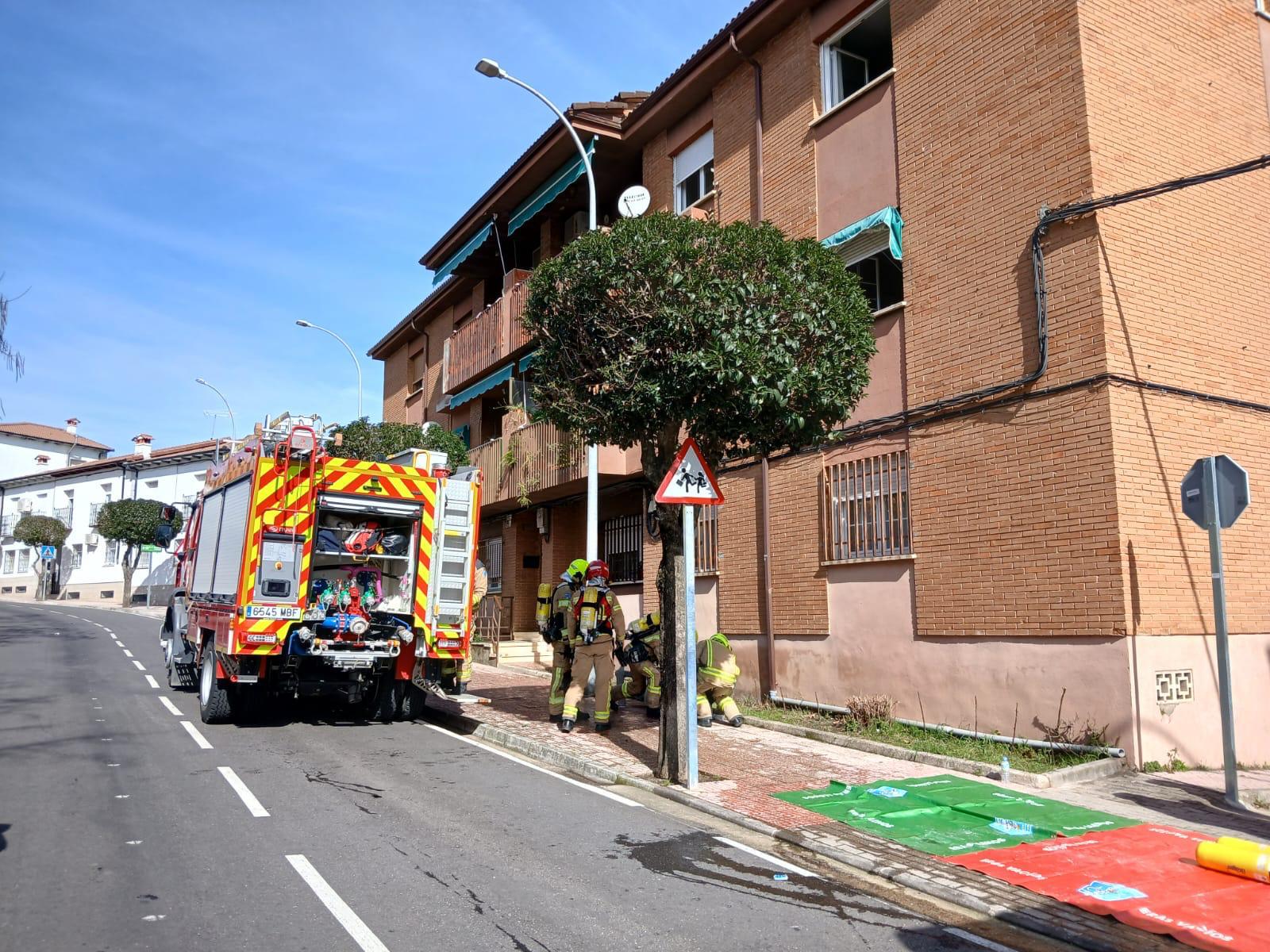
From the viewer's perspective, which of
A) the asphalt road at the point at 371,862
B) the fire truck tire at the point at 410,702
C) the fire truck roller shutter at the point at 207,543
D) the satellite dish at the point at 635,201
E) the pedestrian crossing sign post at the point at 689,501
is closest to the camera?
the asphalt road at the point at 371,862

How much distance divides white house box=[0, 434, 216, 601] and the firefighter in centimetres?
4603

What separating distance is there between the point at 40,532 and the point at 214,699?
48582 mm

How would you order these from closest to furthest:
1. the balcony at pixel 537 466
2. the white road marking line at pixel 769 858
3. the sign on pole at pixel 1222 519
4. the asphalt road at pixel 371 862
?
the asphalt road at pixel 371 862 < the white road marking line at pixel 769 858 < the sign on pole at pixel 1222 519 < the balcony at pixel 537 466

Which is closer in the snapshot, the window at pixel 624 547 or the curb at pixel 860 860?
the curb at pixel 860 860

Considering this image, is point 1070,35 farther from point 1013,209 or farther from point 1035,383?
point 1035,383

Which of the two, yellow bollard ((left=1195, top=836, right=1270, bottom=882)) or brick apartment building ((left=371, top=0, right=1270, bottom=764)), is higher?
brick apartment building ((left=371, top=0, right=1270, bottom=764))

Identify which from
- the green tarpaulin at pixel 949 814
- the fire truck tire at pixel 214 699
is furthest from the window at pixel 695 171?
the green tarpaulin at pixel 949 814

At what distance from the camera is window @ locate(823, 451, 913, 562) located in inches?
429

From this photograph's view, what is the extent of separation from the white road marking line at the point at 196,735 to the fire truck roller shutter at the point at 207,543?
170cm

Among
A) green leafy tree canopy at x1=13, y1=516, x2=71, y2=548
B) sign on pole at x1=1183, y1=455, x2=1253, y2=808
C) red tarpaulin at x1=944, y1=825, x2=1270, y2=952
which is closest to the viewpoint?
red tarpaulin at x1=944, y1=825, x2=1270, y2=952

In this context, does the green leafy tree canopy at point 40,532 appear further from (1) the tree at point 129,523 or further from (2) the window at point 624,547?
(2) the window at point 624,547

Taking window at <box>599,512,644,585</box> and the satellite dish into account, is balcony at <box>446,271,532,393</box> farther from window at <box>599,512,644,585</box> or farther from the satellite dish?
the satellite dish

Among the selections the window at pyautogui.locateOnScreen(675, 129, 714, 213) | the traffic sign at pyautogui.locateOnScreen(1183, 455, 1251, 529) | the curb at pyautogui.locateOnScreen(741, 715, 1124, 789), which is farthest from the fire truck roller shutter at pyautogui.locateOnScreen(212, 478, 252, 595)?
the traffic sign at pyautogui.locateOnScreen(1183, 455, 1251, 529)

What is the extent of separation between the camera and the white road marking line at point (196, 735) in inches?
370
